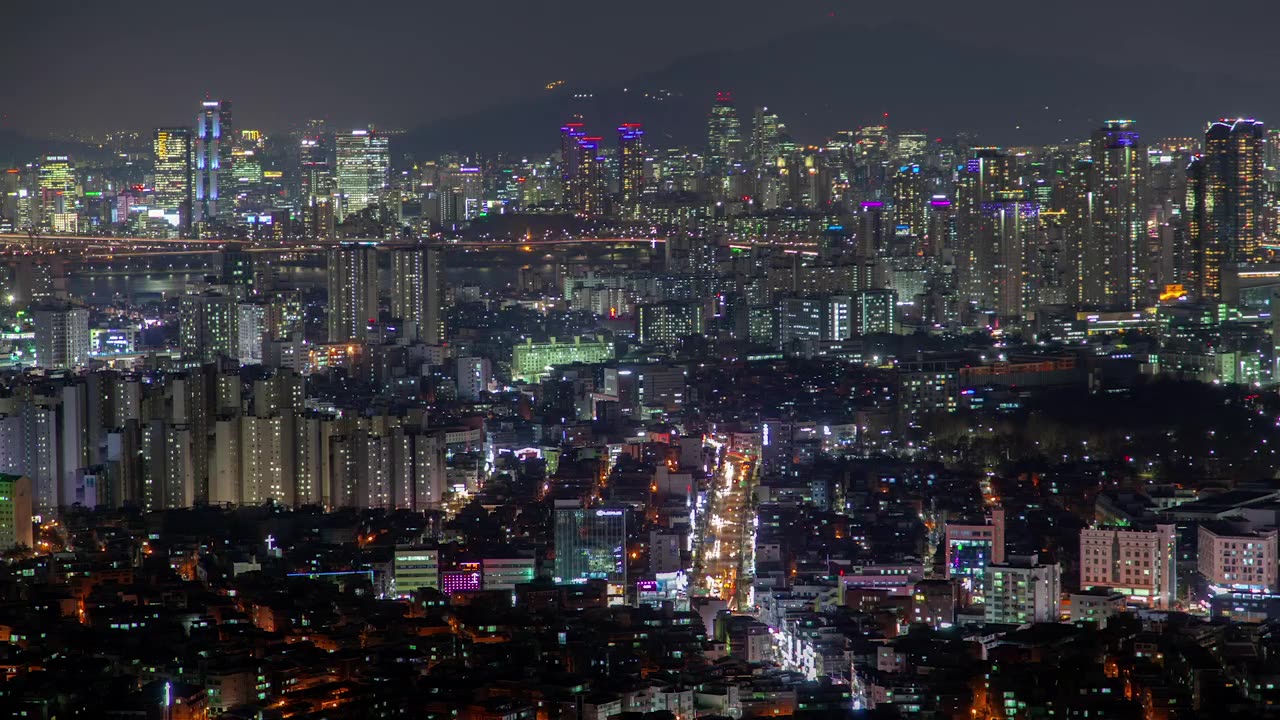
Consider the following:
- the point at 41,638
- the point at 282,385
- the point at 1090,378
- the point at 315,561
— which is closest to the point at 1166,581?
the point at 315,561

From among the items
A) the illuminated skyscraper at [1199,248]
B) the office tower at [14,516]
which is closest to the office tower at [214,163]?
the illuminated skyscraper at [1199,248]

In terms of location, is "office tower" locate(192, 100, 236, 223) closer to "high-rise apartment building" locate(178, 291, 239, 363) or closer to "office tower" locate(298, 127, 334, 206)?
"office tower" locate(298, 127, 334, 206)

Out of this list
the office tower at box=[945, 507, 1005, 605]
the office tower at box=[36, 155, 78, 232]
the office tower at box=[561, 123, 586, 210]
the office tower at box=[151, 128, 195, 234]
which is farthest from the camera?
the office tower at box=[561, 123, 586, 210]

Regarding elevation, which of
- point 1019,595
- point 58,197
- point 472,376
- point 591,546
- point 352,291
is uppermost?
point 58,197

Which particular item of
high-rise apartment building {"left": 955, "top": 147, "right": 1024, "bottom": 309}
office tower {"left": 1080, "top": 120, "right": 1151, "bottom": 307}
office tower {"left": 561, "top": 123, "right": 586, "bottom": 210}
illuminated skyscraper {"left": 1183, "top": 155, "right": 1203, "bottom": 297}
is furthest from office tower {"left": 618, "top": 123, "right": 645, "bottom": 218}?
illuminated skyscraper {"left": 1183, "top": 155, "right": 1203, "bottom": 297}

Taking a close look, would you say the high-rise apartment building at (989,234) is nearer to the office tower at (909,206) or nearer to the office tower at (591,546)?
the office tower at (909,206)

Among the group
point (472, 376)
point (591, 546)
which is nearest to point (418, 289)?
point (472, 376)

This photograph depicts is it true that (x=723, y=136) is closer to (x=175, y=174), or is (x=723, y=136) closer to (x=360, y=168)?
(x=360, y=168)
